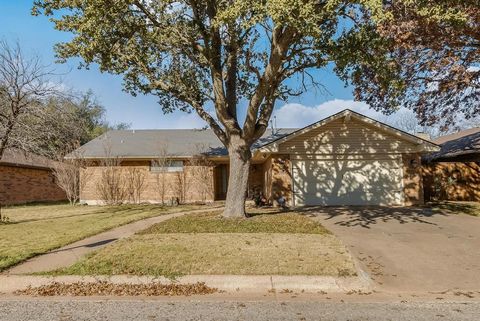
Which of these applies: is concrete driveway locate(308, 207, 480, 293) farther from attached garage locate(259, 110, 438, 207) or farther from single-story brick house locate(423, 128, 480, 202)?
single-story brick house locate(423, 128, 480, 202)

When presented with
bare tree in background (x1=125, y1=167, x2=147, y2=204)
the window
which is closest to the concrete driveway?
the window

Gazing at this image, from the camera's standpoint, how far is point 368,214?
44.0ft

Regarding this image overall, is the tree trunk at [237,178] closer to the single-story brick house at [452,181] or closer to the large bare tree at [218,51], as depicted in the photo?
the large bare tree at [218,51]

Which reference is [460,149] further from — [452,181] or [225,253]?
[225,253]

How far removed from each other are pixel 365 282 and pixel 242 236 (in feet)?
12.2

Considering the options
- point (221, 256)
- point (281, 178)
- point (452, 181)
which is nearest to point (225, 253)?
point (221, 256)

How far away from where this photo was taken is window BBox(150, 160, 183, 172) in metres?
20.3

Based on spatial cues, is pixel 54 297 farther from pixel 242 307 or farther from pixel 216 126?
pixel 216 126

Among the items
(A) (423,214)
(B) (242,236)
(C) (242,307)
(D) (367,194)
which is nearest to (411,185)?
(D) (367,194)

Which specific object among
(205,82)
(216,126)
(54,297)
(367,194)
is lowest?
(54,297)

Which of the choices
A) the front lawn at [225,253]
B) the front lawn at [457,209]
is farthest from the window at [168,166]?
the front lawn at [457,209]

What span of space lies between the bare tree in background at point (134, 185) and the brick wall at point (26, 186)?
765cm

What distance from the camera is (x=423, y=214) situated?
43.5 feet

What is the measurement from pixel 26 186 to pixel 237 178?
58.6 feet
